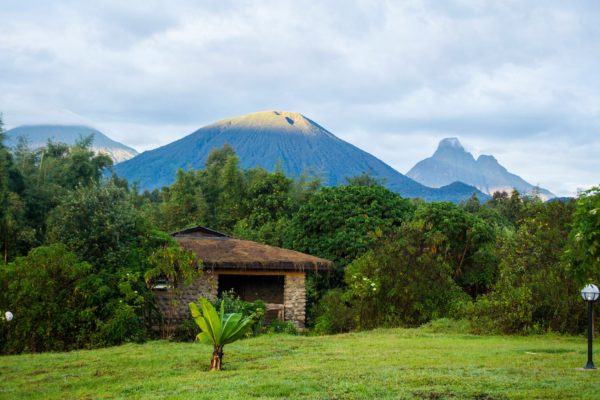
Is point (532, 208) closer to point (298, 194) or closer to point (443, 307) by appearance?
point (443, 307)

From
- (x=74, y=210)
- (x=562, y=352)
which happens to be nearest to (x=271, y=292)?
(x=74, y=210)

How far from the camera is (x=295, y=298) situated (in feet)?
71.8

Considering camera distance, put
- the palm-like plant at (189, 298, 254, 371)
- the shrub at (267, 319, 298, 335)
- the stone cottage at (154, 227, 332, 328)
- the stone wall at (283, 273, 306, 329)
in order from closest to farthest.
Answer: the palm-like plant at (189, 298, 254, 371) → the shrub at (267, 319, 298, 335) → the stone cottage at (154, 227, 332, 328) → the stone wall at (283, 273, 306, 329)

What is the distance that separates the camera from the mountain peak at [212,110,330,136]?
430ft

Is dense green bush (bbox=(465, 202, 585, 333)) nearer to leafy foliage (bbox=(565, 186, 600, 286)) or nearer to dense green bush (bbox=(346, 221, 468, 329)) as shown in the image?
dense green bush (bbox=(346, 221, 468, 329))

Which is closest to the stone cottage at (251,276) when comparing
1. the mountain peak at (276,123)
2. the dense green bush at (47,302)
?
the dense green bush at (47,302)

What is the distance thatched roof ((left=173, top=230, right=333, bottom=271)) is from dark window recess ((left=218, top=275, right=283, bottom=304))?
47.4 inches

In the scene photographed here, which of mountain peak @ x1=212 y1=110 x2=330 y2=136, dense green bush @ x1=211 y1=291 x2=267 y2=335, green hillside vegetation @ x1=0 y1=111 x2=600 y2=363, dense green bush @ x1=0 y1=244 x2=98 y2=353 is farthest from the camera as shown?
mountain peak @ x1=212 y1=110 x2=330 y2=136

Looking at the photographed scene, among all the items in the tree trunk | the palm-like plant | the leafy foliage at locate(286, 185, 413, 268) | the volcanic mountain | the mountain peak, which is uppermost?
the mountain peak

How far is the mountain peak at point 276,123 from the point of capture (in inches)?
5163

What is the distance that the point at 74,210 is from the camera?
59.7ft

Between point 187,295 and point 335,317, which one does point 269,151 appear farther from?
point 335,317

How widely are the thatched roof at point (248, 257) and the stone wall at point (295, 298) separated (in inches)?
19.2

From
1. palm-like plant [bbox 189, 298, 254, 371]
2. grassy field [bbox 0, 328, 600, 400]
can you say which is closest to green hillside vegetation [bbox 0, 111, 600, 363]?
grassy field [bbox 0, 328, 600, 400]
